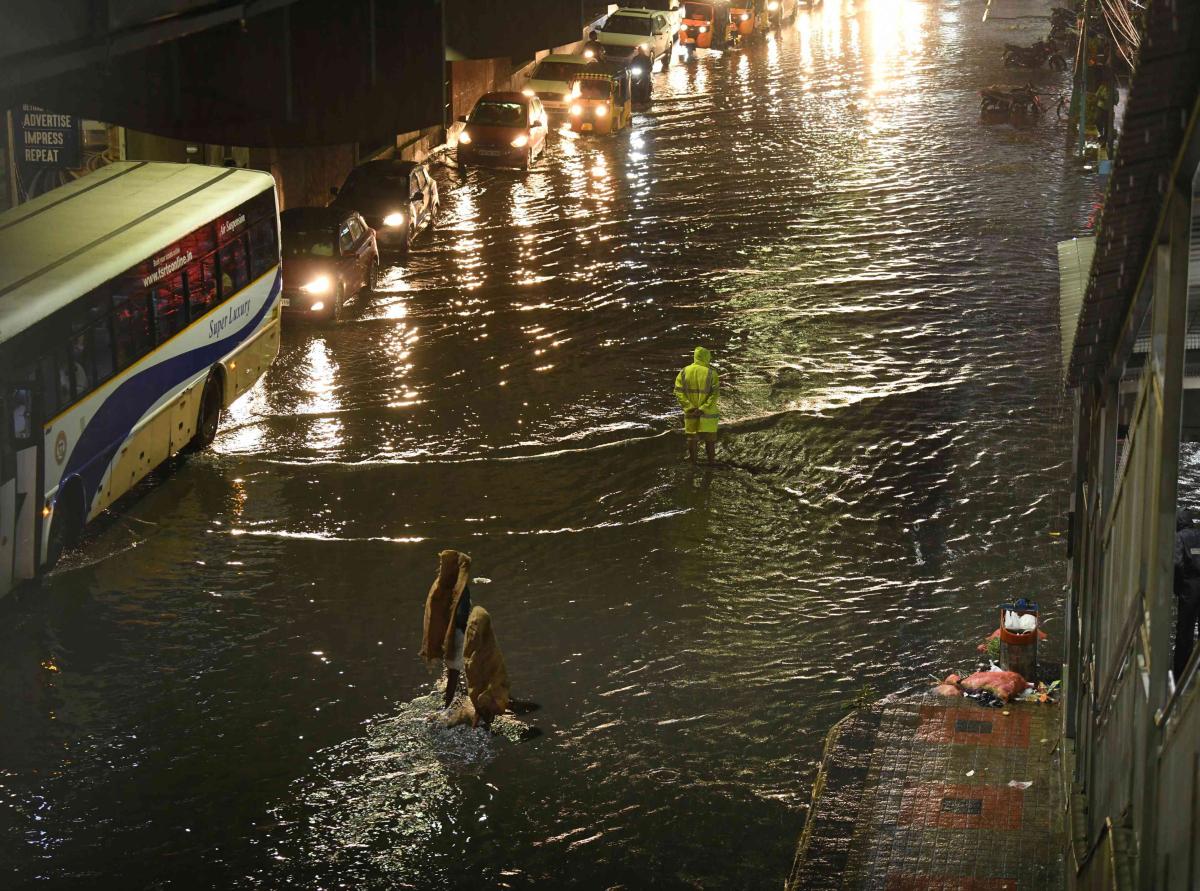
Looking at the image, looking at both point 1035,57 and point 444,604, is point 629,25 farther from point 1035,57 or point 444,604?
point 444,604

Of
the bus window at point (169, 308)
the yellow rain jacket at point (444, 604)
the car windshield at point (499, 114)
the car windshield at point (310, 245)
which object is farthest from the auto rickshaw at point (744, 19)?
the yellow rain jacket at point (444, 604)

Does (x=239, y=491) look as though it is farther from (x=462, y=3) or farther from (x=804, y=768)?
(x=462, y=3)

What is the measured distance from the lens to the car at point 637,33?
4378cm

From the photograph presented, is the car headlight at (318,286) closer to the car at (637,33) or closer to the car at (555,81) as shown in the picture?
the car at (555,81)

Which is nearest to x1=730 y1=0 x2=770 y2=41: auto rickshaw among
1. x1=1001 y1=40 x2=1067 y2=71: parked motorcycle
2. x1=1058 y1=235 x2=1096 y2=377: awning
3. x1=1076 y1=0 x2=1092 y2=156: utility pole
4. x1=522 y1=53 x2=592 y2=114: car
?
x1=1001 y1=40 x2=1067 y2=71: parked motorcycle

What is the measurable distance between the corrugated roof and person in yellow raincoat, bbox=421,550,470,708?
544 cm

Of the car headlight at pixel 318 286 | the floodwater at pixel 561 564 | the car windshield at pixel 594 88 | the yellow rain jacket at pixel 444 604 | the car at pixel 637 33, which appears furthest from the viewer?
the car at pixel 637 33

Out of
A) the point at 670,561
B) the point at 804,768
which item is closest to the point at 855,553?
the point at 670,561

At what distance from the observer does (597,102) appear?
37.7 m

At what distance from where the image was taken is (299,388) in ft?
64.2

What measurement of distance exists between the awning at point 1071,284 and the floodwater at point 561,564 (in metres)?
3.10

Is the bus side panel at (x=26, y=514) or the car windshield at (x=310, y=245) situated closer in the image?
the bus side panel at (x=26, y=514)

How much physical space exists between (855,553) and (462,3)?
1125cm

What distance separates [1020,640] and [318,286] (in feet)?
42.9
